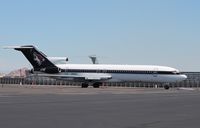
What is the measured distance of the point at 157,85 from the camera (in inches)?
3189

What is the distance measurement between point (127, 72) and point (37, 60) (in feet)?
44.9

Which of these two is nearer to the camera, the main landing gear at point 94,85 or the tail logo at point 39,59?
the main landing gear at point 94,85

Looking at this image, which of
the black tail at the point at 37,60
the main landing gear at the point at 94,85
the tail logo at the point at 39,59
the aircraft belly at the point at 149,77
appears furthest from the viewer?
the tail logo at the point at 39,59

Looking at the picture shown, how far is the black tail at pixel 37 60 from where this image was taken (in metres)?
75.4

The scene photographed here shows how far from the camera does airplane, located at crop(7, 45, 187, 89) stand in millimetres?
74688

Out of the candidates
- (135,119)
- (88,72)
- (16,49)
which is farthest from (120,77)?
(135,119)

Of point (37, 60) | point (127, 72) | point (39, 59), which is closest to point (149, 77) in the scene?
point (127, 72)

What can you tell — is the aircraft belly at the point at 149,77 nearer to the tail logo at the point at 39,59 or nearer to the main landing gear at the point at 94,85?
the main landing gear at the point at 94,85

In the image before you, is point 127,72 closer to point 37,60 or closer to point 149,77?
point 149,77

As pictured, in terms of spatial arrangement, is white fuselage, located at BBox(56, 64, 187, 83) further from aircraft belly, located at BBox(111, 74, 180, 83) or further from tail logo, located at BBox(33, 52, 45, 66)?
tail logo, located at BBox(33, 52, 45, 66)

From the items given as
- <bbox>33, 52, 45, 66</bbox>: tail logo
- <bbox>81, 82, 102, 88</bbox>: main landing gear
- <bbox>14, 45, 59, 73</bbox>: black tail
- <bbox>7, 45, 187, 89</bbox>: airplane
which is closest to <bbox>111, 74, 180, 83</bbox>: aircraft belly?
<bbox>7, 45, 187, 89</bbox>: airplane

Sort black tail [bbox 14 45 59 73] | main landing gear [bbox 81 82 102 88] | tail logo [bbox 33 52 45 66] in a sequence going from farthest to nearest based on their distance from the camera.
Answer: tail logo [bbox 33 52 45 66], main landing gear [bbox 81 82 102 88], black tail [bbox 14 45 59 73]

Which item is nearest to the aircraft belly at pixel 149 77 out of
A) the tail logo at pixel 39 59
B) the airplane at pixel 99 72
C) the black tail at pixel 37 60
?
the airplane at pixel 99 72

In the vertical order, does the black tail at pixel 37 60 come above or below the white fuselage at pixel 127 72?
above
